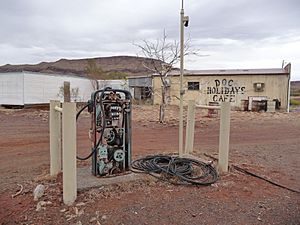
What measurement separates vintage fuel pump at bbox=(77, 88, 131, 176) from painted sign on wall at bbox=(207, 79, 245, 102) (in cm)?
1747

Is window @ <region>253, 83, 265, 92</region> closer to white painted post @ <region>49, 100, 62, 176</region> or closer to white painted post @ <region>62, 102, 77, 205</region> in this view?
white painted post @ <region>49, 100, 62, 176</region>

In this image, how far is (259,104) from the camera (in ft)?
64.0

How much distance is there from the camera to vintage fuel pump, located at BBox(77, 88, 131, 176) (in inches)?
148

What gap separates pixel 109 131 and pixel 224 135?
173 cm

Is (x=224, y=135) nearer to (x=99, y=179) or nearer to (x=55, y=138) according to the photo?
(x=99, y=179)

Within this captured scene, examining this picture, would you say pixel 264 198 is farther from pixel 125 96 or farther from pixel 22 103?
pixel 22 103

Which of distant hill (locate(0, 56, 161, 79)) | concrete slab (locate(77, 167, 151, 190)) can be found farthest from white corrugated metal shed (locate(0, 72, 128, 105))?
distant hill (locate(0, 56, 161, 79))

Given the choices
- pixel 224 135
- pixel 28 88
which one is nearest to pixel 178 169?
pixel 224 135

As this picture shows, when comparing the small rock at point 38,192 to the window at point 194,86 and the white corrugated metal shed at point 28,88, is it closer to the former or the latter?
the white corrugated metal shed at point 28,88

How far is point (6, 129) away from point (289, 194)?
852cm

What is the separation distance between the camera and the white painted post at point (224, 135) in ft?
14.4

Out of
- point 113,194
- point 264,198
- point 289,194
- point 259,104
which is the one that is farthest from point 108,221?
point 259,104

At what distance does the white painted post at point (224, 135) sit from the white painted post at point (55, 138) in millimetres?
2305

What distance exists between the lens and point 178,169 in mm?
4227
